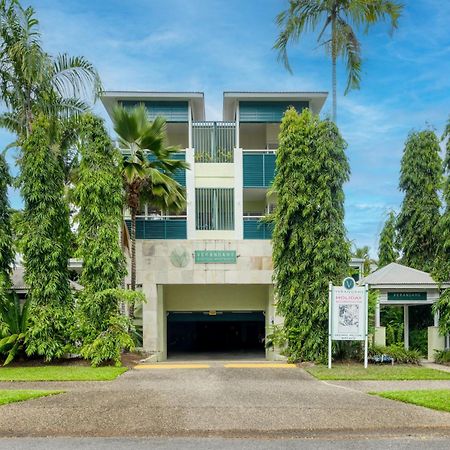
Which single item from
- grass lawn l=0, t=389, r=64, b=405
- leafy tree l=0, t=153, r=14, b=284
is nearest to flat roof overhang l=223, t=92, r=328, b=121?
leafy tree l=0, t=153, r=14, b=284

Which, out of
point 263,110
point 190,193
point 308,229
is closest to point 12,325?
point 308,229

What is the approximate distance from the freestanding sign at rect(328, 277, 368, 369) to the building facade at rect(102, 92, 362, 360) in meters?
5.19

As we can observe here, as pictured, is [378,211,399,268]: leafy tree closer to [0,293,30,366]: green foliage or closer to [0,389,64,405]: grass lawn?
[0,293,30,366]: green foliage

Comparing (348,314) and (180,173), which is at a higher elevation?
(180,173)

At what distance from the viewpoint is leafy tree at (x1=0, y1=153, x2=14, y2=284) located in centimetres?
1647

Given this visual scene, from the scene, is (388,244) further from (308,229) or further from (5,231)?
(5,231)

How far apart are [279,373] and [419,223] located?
14519 mm

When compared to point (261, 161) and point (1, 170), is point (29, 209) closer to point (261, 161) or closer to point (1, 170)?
point (1, 170)

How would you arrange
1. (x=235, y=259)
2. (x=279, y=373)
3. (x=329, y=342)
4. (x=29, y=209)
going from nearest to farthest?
1. (x=279, y=373)
2. (x=329, y=342)
3. (x=29, y=209)
4. (x=235, y=259)

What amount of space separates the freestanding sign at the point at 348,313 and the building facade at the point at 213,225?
5187 mm

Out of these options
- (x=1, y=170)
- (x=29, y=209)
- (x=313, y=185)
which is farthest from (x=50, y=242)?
(x=313, y=185)

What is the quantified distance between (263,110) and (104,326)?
13.4 meters

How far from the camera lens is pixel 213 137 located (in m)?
25.3

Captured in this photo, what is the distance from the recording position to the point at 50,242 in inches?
643
